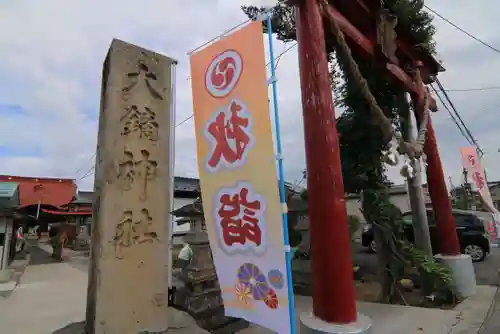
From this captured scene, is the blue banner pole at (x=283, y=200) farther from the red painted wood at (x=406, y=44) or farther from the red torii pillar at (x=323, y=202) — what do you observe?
the red painted wood at (x=406, y=44)

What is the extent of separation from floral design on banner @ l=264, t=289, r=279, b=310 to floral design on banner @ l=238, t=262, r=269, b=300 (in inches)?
1.2

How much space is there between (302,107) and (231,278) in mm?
2411

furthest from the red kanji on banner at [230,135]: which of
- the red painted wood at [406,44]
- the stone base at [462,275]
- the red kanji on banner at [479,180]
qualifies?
the red kanji on banner at [479,180]

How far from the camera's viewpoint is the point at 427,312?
519cm

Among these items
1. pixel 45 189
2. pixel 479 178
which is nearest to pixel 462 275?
pixel 479 178

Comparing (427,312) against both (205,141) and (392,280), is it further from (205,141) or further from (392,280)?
(205,141)

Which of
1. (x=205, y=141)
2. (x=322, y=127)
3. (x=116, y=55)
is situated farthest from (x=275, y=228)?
(x=116, y=55)

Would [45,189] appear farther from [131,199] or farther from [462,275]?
[462,275]

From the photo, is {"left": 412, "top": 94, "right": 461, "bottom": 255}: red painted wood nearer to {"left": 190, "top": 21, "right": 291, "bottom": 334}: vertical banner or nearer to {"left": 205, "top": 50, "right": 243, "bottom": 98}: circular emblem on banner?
{"left": 190, "top": 21, "right": 291, "bottom": 334}: vertical banner

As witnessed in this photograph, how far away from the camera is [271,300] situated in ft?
7.72

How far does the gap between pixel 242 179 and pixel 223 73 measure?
1.05m

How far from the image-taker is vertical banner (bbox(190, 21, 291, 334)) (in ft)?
7.75

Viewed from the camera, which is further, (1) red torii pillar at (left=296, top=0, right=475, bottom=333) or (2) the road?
(2) the road

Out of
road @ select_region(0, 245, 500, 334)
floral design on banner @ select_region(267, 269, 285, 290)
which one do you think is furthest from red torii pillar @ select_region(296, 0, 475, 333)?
road @ select_region(0, 245, 500, 334)
